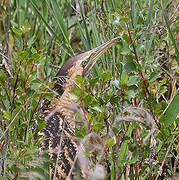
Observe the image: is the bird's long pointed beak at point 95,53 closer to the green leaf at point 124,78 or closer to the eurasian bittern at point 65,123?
the eurasian bittern at point 65,123

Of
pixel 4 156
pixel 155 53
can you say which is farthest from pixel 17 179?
pixel 155 53

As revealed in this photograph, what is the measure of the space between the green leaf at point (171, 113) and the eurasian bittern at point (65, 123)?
12.7 inches

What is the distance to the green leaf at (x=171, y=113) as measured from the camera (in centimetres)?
136

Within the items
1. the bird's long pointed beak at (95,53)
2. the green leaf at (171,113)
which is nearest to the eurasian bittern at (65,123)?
the bird's long pointed beak at (95,53)

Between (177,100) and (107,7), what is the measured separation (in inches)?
35.5

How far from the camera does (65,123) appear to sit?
1.60 metres

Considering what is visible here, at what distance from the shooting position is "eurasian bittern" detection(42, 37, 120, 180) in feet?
4.68

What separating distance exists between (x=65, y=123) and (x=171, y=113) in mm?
460

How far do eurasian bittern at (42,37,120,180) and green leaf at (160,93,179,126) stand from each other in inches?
12.7

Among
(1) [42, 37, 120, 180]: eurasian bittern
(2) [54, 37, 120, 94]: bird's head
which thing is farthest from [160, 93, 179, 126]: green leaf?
(2) [54, 37, 120, 94]: bird's head

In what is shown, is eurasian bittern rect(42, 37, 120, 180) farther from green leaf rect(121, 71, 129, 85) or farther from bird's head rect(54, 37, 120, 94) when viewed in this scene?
green leaf rect(121, 71, 129, 85)

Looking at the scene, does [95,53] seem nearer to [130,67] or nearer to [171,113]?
[130,67]

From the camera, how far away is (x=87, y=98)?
1296mm

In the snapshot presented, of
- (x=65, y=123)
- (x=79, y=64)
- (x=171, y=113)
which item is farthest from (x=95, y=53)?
(x=171, y=113)
